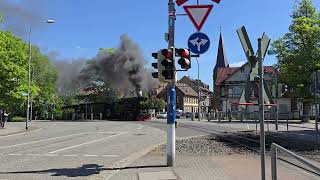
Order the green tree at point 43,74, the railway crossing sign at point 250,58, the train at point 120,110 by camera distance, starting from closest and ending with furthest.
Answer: the railway crossing sign at point 250,58, the train at point 120,110, the green tree at point 43,74

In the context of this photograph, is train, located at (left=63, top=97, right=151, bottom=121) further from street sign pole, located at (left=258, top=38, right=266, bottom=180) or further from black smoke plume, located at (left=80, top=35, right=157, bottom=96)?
street sign pole, located at (left=258, top=38, right=266, bottom=180)

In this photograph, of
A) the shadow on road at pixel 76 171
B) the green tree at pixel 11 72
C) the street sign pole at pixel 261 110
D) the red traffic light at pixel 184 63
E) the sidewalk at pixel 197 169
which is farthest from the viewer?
the green tree at pixel 11 72

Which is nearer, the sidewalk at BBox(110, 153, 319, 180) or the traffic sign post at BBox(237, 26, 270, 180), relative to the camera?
the traffic sign post at BBox(237, 26, 270, 180)

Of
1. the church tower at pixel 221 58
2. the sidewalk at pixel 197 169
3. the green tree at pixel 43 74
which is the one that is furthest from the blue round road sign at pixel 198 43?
the church tower at pixel 221 58

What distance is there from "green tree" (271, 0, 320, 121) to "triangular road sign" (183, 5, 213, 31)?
39960 millimetres

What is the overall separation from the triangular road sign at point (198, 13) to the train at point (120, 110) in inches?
1843

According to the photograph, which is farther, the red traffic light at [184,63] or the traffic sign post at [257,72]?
the red traffic light at [184,63]

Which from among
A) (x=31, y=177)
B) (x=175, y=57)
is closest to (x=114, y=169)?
(x=31, y=177)

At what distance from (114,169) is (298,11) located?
1957 inches

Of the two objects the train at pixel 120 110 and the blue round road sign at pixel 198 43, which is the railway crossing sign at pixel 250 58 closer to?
the blue round road sign at pixel 198 43

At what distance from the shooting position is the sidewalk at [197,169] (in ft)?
36.6

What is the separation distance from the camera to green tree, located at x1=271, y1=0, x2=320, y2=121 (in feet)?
171

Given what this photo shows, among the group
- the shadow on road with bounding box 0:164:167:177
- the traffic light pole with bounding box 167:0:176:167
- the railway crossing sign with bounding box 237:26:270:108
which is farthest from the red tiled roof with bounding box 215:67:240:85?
the railway crossing sign with bounding box 237:26:270:108

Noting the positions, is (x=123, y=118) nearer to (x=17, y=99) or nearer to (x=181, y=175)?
(x=17, y=99)
